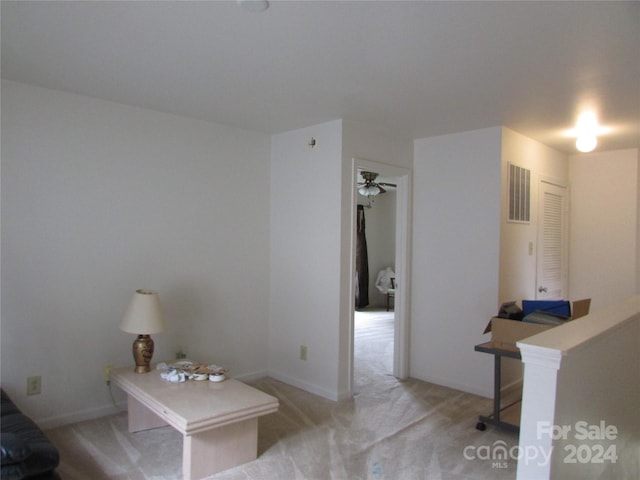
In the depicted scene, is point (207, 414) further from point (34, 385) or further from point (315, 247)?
point (315, 247)

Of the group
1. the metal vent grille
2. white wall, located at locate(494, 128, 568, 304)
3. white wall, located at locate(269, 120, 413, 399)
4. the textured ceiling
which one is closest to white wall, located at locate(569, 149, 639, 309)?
white wall, located at locate(494, 128, 568, 304)

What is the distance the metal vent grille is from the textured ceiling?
1.83 ft

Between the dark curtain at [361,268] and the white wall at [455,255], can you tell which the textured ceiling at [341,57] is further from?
the dark curtain at [361,268]

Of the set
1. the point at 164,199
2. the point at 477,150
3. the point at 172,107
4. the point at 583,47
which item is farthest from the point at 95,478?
the point at 477,150

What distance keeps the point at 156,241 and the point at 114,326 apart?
2.18 feet

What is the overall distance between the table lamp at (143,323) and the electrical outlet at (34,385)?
591 mm

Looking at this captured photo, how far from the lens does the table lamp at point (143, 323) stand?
2.97 m

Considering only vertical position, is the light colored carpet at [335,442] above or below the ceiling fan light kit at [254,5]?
below

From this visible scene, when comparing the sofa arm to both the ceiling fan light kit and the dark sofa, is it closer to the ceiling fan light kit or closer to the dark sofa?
the dark sofa

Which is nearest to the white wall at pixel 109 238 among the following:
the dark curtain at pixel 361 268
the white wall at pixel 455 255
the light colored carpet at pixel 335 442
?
the light colored carpet at pixel 335 442

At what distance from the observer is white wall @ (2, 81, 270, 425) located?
9.53ft

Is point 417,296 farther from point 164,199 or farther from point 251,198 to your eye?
point 164,199

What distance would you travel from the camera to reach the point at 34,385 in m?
2.96

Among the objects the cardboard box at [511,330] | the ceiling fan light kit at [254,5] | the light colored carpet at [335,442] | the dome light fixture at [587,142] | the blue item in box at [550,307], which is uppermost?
the ceiling fan light kit at [254,5]
